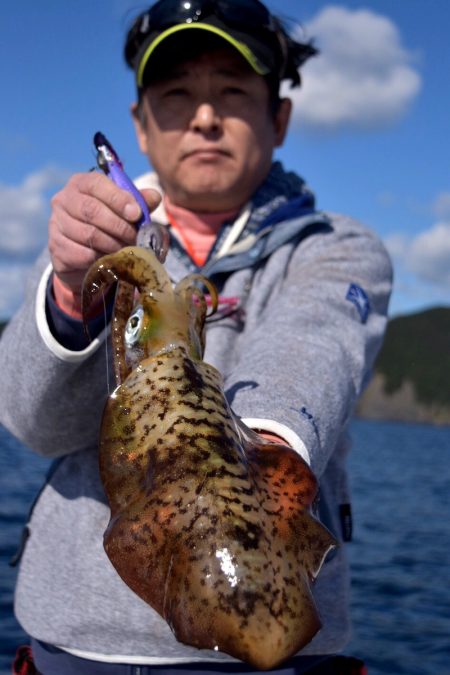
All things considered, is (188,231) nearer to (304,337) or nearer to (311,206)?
(311,206)

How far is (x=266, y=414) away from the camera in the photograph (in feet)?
6.11

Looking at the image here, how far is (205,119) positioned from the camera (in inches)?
115

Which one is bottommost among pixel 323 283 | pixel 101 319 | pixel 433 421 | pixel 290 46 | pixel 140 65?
pixel 101 319

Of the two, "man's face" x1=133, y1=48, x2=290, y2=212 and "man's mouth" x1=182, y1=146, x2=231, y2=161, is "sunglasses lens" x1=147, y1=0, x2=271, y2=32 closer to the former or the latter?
"man's face" x1=133, y1=48, x2=290, y2=212

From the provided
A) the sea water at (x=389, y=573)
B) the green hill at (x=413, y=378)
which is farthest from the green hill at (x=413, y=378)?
the sea water at (x=389, y=573)

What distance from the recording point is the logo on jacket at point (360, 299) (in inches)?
106

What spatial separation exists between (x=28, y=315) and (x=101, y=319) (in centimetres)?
31

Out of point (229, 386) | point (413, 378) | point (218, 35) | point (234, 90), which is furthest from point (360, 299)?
point (413, 378)

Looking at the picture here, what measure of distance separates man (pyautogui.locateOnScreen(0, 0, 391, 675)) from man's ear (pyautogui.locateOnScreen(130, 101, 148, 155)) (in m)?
0.01

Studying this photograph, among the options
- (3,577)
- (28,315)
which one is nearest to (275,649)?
(28,315)

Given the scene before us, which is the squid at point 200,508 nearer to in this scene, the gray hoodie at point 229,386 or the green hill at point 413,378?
the gray hoodie at point 229,386

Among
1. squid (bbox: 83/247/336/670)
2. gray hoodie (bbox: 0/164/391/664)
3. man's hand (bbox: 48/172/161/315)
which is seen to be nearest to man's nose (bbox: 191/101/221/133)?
gray hoodie (bbox: 0/164/391/664)

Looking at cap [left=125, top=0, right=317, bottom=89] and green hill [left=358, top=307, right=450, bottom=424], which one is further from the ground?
green hill [left=358, top=307, right=450, bottom=424]

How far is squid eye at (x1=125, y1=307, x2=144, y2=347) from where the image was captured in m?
1.64
